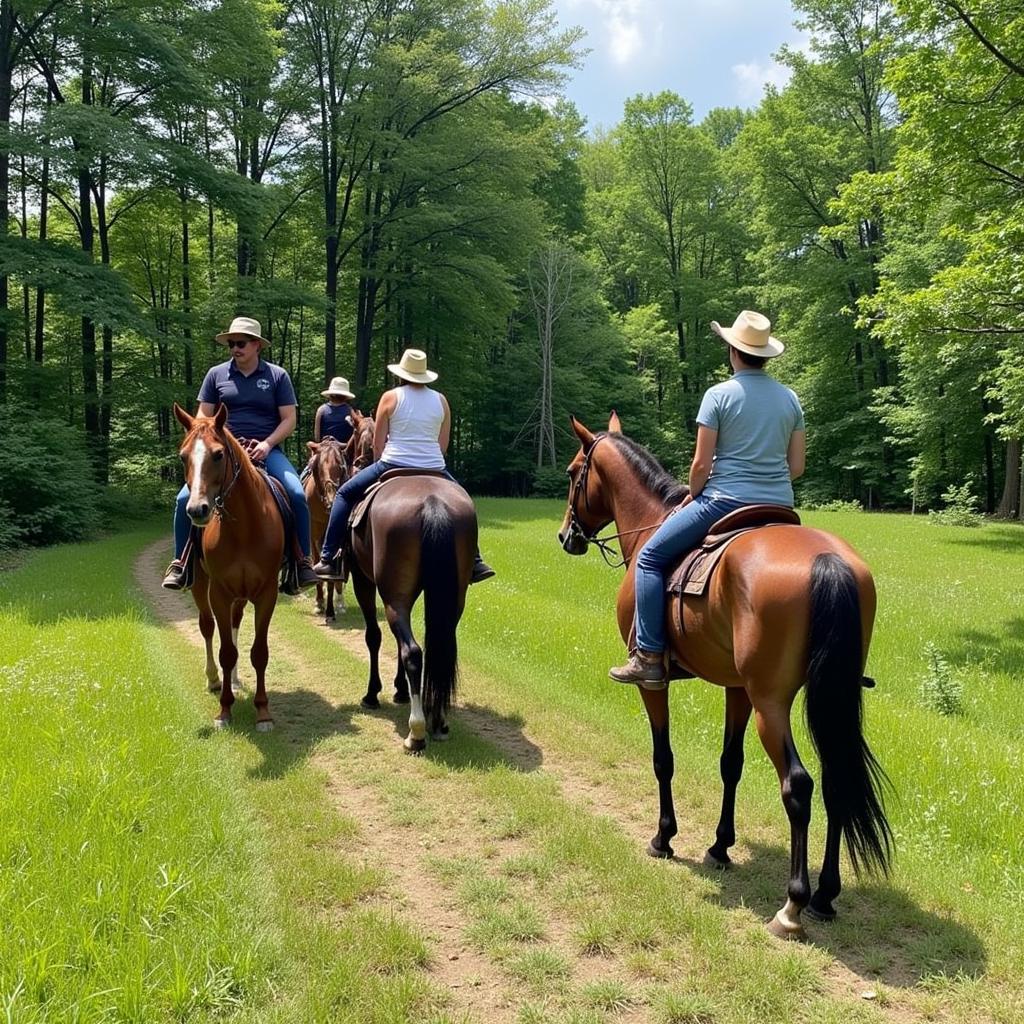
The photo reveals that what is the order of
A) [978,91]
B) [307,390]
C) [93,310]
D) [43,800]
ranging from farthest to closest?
[307,390] < [93,310] < [978,91] < [43,800]

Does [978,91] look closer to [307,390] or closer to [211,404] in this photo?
[211,404]

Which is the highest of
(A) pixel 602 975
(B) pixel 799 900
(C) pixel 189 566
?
(C) pixel 189 566

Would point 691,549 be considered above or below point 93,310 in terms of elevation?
below

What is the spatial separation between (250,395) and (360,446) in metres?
3.45

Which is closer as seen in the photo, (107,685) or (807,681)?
(807,681)

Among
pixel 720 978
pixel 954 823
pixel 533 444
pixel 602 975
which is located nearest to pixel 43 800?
pixel 602 975

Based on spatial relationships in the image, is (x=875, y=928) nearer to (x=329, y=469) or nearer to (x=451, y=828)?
(x=451, y=828)

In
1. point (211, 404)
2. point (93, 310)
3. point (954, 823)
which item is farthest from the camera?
point (93, 310)

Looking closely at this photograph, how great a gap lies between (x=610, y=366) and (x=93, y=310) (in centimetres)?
3245

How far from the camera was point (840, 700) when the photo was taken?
344 cm

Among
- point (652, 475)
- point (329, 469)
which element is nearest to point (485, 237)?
point (329, 469)

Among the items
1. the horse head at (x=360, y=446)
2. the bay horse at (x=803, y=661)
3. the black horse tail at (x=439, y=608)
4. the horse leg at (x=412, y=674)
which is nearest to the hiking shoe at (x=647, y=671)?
the bay horse at (x=803, y=661)

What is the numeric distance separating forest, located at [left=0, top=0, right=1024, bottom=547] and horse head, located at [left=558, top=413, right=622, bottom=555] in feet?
27.3

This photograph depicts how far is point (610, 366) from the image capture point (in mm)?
46438
